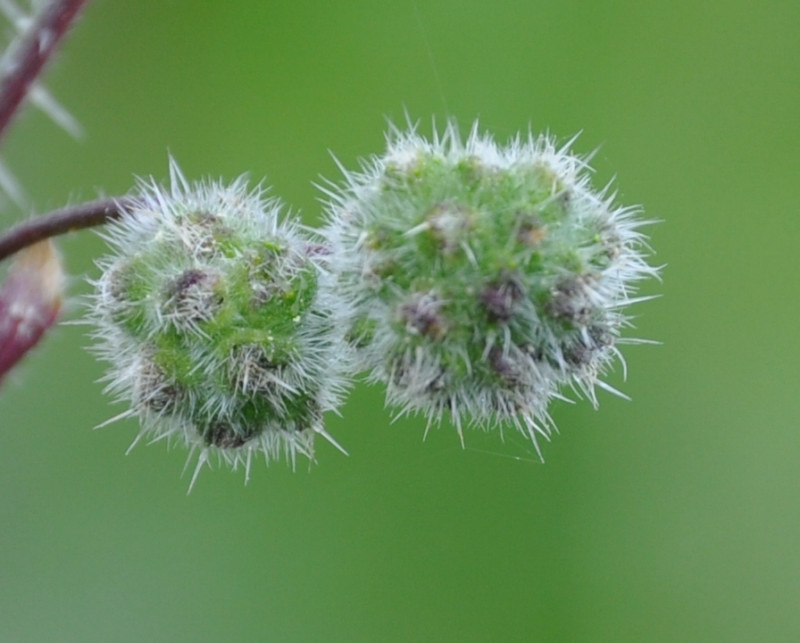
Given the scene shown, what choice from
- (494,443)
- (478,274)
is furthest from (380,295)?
(494,443)

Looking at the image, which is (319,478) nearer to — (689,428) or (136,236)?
(689,428)

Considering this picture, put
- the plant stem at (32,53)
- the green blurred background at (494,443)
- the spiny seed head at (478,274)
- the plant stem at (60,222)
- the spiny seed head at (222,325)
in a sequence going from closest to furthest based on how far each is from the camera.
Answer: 1. the spiny seed head at (478,274)
2. the spiny seed head at (222,325)
3. the plant stem at (32,53)
4. the plant stem at (60,222)
5. the green blurred background at (494,443)

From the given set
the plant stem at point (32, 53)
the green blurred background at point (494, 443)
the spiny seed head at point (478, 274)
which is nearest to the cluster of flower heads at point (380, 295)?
the spiny seed head at point (478, 274)

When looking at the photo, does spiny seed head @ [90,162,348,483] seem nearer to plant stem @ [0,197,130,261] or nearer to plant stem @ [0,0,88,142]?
plant stem @ [0,197,130,261]

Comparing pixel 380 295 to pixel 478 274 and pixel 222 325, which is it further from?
pixel 222 325

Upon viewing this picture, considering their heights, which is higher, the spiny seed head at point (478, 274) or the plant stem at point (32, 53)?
the plant stem at point (32, 53)

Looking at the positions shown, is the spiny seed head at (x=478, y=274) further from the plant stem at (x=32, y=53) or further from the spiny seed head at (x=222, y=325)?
the plant stem at (x=32, y=53)

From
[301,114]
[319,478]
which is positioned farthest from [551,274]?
[301,114]
